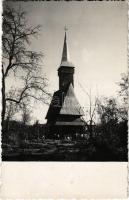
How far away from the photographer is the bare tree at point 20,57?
5.59 metres

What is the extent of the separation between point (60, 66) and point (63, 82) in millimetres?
353

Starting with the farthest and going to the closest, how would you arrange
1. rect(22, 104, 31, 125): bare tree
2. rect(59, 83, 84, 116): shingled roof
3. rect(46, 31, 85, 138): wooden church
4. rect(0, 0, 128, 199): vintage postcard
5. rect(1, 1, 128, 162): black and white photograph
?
1. rect(59, 83, 84, 116): shingled roof
2. rect(46, 31, 85, 138): wooden church
3. rect(22, 104, 31, 125): bare tree
4. rect(1, 1, 128, 162): black and white photograph
5. rect(0, 0, 128, 199): vintage postcard

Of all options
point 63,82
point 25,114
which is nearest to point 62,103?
point 63,82

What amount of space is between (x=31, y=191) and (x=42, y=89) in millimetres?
2043

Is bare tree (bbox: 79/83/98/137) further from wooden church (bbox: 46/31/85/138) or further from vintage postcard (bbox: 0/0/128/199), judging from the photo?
wooden church (bbox: 46/31/85/138)

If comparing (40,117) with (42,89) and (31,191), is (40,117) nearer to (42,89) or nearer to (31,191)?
(42,89)

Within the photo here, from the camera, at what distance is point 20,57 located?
5840 millimetres

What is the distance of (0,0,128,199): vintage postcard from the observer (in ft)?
17.4

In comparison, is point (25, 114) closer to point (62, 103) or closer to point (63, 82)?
point (63, 82)

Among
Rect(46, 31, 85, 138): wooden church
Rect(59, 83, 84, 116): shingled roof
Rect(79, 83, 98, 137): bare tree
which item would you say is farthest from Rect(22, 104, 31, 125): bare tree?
Rect(79, 83, 98, 137): bare tree

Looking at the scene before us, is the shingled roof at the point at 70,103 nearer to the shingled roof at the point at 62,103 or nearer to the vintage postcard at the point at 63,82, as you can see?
the shingled roof at the point at 62,103

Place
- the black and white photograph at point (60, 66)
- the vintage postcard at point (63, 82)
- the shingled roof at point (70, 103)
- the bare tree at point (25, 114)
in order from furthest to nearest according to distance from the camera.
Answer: the shingled roof at point (70, 103)
the bare tree at point (25, 114)
the black and white photograph at point (60, 66)
the vintage postcard at point (63, 82)

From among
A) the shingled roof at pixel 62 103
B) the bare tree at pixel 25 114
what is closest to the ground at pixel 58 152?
the bare tree at pixel 25 114

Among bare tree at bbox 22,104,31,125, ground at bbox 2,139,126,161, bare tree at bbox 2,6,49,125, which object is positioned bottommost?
ground at bbox 2,139,126,161
